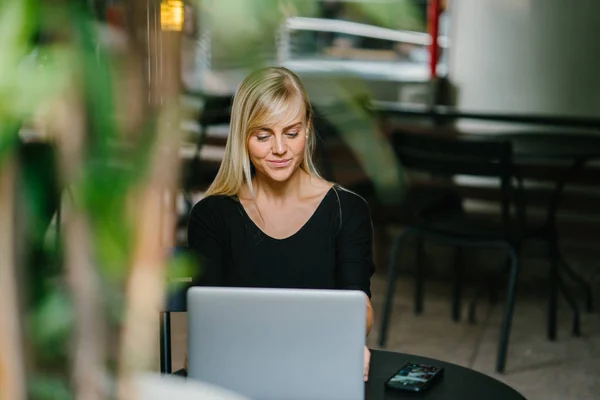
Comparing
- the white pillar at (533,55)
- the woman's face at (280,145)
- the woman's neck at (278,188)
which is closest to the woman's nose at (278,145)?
the woman's face at (280,145)

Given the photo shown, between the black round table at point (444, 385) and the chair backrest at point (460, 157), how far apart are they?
1667mm

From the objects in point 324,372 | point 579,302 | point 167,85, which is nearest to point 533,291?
point 579,302

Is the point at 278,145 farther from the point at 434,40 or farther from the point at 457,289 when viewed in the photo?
the point at 434,40

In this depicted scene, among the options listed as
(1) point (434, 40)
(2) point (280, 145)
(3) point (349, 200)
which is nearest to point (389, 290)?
(3) point (349, 200)

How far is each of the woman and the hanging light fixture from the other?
5.09 feet

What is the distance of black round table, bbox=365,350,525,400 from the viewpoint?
179 centimetres

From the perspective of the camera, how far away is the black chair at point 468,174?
3545 mm

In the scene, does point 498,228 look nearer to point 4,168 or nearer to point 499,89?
point 499,89

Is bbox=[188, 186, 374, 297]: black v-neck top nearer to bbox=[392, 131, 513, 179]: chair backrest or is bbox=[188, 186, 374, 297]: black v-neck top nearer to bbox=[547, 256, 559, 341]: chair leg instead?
bbox=[392, 131, 513, 179]: chair backrest

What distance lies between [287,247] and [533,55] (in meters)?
3.98

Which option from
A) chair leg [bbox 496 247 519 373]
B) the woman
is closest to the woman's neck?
the woman

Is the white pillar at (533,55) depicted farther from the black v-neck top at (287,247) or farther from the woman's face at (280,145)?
the woman's face at (280,145)

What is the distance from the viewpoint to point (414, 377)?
1846mm

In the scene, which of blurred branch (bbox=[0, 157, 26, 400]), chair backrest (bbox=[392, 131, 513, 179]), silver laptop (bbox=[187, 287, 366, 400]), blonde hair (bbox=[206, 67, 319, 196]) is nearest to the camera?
blurred branch (bbox=[0, 157, 26, 400])
